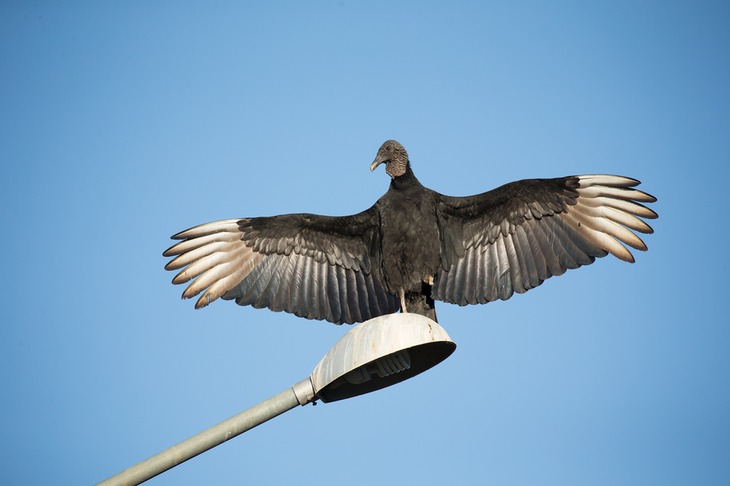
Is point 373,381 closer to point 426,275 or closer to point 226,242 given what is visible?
point 426,275

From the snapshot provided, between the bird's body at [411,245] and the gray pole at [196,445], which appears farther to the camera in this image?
the bird's body at [411,245]

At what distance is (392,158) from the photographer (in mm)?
5727

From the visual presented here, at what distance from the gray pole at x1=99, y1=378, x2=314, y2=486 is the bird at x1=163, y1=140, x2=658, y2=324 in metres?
2.46

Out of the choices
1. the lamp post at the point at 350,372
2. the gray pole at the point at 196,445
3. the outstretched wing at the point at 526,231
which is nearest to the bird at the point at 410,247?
the outstretched wing at the point at 526,231

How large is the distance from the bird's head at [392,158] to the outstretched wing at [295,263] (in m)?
0.32

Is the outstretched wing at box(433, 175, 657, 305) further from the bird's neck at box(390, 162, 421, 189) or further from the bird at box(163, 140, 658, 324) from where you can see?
the bird's neck at box(390, 162, 421, 189)

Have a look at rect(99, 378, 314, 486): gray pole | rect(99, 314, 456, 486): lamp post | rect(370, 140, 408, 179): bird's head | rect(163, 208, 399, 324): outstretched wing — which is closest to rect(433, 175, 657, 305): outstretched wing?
rect(370, 140, 408, 179): bird's head

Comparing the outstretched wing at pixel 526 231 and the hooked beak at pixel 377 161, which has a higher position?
the hooked beak at pixel 377 161

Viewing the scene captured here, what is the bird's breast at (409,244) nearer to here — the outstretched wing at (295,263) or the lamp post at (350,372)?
the outstretched wing at (295,263)

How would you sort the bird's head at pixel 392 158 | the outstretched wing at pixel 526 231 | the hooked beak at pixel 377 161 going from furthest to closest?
1. the hooked beak at pixel 377 161
2. the bird's head at pixel 392 158
3. the outstretched wing at pixel 526 231

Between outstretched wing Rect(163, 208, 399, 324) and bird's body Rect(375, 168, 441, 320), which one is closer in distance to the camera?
bird's body Rect(375, 168, 441, 320)

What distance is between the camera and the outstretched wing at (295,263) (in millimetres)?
5586

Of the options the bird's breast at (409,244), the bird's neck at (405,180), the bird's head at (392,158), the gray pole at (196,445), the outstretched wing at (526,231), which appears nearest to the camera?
the gray pole at (196,445)

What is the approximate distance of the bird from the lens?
529 centimetres
